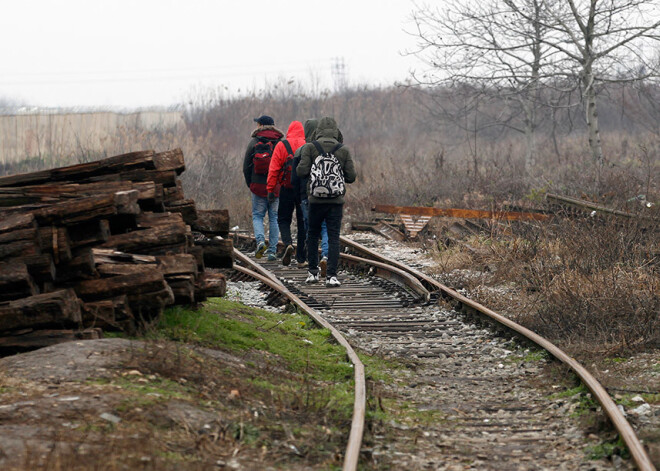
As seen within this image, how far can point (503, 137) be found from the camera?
43969mm

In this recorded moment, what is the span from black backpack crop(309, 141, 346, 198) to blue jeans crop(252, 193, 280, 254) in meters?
2.83

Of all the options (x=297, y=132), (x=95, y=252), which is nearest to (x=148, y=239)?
(x=95, y=252)

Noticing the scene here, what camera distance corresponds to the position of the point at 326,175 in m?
10.5

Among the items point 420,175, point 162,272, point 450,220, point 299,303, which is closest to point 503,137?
point 420,175

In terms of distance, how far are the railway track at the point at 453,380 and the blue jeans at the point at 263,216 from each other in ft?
5.08

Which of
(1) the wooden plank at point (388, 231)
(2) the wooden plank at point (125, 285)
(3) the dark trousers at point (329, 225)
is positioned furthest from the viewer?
(1) the wooden plank at point (388, 231)

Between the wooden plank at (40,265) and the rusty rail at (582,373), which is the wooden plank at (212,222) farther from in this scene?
the rusty rail at (582,373)

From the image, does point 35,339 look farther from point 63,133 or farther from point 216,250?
point 63,133

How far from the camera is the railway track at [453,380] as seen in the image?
186 inches

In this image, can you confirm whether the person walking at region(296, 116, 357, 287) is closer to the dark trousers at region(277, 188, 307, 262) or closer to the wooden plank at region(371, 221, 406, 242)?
the dark trousers at region(277, 188, 307, 262)

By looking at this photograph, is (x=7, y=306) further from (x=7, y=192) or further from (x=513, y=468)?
(x=513, y=468)

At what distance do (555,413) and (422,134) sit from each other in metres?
38.1

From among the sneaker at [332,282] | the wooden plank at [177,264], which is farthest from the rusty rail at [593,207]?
the wooden plank at [177,264]

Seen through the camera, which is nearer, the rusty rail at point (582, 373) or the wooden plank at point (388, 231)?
the rusty rail at point (582, 373)
